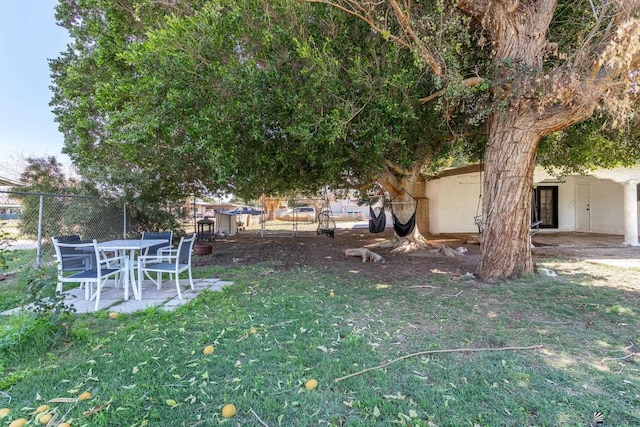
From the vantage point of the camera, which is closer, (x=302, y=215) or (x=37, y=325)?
(x=37, y=325)

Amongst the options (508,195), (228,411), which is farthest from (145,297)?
(508,195)

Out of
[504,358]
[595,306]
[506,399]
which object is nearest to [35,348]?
[506,399]

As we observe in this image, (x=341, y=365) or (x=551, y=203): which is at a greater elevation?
(x=551, y=203)

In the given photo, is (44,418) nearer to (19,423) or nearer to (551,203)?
(19,423)

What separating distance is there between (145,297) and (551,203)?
15040 mm

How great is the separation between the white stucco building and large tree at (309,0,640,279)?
274 inches

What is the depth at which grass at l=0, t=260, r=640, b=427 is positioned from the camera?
1772mm

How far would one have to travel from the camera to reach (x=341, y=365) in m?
2.27

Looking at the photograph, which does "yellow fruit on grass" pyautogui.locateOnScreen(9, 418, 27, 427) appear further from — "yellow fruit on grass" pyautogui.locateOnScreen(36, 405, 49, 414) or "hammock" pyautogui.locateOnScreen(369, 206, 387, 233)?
"hammock" pyautogui.locateOnScreen(369, 206, 387, 233)

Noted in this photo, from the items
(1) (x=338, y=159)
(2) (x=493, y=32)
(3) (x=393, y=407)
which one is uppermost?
(2) (x=493, y=32)

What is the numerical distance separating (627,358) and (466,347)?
43.8 inches

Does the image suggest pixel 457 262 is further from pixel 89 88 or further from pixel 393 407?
pixel 89 88

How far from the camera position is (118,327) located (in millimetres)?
3037

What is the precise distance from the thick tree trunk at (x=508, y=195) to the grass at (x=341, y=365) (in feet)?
3.29
